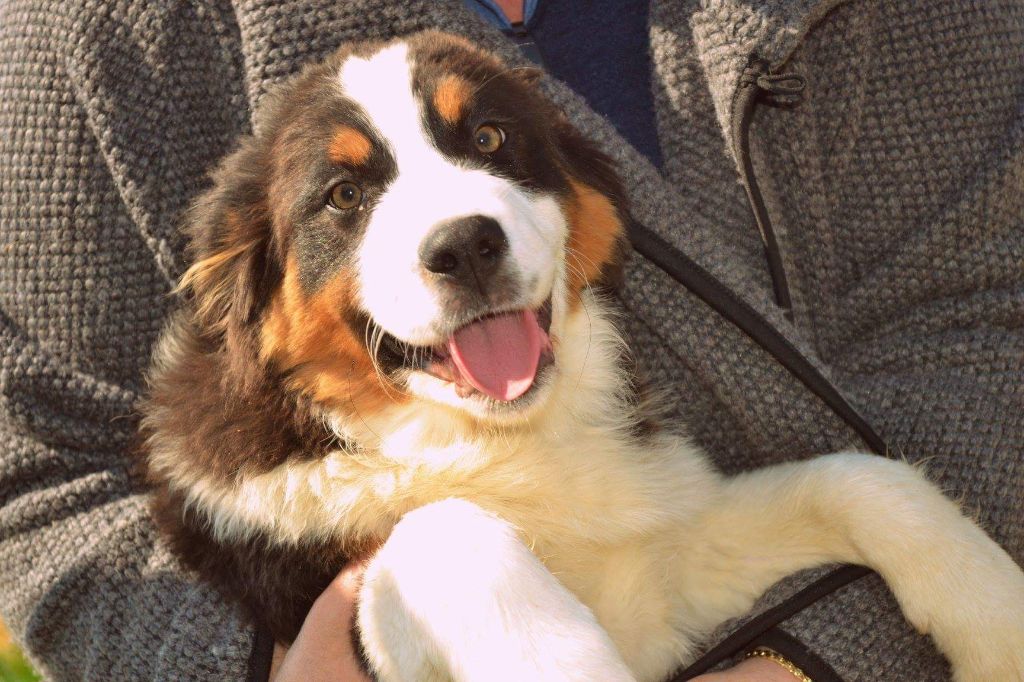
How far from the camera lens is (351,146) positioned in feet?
6.43

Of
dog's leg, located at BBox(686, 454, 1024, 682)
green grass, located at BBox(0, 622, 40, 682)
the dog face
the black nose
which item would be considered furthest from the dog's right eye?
green grass, located at BBox(0, 622, 40, 682)

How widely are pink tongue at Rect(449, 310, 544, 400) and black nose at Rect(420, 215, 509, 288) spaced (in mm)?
140

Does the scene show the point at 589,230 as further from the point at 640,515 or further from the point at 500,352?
the point at 640,515

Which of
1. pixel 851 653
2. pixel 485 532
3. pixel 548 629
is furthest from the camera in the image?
pixel 851 653

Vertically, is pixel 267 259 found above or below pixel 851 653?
above

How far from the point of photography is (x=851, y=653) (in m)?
1.91

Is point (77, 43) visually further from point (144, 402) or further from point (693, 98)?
point (693, 98)

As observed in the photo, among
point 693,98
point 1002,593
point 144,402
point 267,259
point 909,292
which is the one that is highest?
point 693,98

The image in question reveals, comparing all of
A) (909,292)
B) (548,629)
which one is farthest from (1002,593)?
(548,629)

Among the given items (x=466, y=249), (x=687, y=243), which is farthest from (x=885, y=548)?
(x=466, y=249)

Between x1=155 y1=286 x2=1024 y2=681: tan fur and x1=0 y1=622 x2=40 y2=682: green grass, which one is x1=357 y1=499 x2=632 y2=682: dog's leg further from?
x1=0 y1=622 x2=40 y2=682: green grass

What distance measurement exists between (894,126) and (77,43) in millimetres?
1779

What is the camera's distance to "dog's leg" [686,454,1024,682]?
194 cm

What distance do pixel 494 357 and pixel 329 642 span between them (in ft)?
2.05
